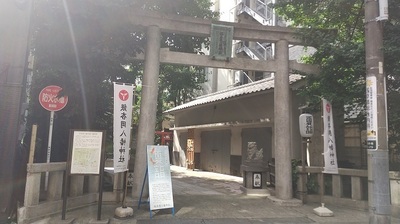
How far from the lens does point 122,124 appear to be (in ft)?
26.9

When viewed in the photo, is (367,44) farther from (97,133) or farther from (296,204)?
Answer: (97,133)

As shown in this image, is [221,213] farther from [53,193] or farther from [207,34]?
[207,34]

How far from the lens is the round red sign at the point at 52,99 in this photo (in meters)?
8.40

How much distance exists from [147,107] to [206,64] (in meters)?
2.15

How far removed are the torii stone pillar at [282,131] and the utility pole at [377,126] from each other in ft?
13.3

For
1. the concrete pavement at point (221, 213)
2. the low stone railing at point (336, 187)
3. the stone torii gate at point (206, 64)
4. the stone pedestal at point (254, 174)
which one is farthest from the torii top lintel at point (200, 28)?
the concrete pavement at point (221, 213)

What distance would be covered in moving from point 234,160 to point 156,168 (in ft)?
31.8

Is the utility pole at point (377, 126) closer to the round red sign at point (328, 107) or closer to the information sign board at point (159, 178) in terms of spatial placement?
the round red sign at point (328, 107)

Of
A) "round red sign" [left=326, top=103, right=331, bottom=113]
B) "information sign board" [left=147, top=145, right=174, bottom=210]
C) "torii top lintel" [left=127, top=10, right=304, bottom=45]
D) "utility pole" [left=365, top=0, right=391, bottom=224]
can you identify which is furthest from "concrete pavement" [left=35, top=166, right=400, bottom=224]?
"torii top lintel" [left=127, top=10, right=304, bottom=45]

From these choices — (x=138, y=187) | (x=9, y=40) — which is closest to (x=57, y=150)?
(x=138, y=187)

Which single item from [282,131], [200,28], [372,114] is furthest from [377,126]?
[200,28]

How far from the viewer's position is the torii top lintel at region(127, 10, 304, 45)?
30.7 ft

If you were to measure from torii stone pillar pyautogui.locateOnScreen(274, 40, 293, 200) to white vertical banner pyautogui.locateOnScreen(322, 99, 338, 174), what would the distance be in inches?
42.0

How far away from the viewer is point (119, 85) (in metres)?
8.30
